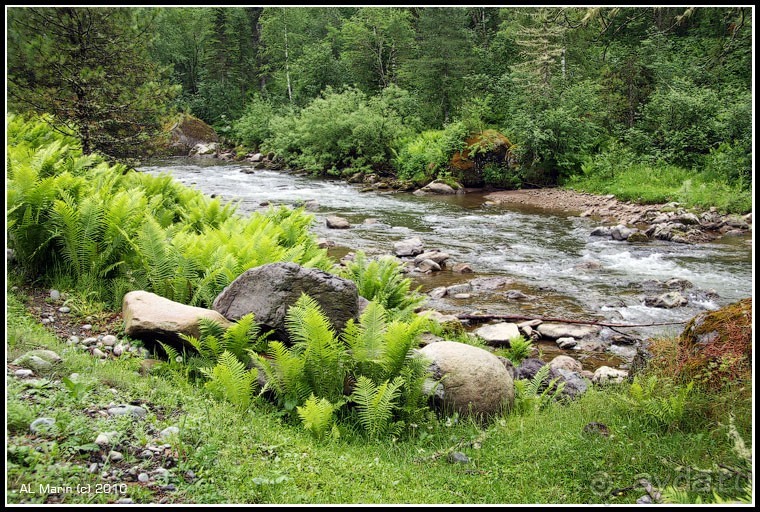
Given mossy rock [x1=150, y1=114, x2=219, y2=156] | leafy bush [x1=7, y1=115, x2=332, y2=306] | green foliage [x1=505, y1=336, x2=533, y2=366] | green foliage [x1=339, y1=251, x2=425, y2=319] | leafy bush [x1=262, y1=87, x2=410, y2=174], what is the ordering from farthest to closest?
mossy rock [x1=150, y1=114, x2=219, y2=156]
leafy bush [x1=262, y1=87, x2=410, y2=174]
green foliage [x1=339, y1=251, x2=425, y2=319]
green foliage [x1=505, y1=336, x2=533, y2=366]
leafy bush [x1=7, y1=115, x2=332, y2=306]

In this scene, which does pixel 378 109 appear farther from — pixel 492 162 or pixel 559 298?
pixel 559 298

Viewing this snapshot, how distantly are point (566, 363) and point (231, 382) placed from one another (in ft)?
17.4

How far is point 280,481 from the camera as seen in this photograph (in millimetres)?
3844

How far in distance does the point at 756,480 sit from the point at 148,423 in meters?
4.37

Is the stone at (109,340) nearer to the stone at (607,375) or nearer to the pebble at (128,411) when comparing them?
the pebble at (128,411)

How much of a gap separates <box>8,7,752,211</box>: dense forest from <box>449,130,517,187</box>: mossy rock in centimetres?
15

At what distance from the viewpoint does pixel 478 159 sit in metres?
28.2

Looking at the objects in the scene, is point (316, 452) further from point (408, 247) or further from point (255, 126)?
point (255, 126)

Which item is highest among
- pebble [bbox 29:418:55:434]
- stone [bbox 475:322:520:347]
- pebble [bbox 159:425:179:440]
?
pebble [bbox 29:418:55:434]

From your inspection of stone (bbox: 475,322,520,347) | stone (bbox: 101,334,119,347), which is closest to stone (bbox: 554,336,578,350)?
stone (bbox: 475,322,520,347)

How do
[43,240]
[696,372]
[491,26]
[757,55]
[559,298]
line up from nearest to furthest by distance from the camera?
[757,55]
[696,372]
[43,240]
[559,298]
[491,26]

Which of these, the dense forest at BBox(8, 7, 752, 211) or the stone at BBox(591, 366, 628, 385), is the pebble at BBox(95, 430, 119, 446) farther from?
the dense forest at BBox(8, 7, 752, 211)

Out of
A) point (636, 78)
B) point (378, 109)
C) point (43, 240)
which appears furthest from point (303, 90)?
point (43, 240)

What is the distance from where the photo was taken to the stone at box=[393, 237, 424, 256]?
1564 cm
